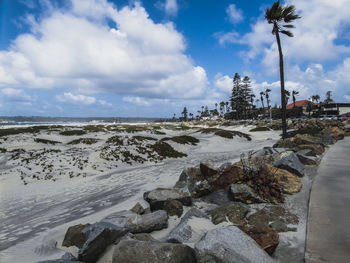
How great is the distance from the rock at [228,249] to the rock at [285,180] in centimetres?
373

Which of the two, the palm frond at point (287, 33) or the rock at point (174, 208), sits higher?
the palm frond at point (287, 33)

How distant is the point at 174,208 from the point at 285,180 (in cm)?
396

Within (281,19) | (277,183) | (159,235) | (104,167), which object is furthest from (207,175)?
(281,19)

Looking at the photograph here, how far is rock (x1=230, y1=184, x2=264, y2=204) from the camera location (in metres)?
5.63

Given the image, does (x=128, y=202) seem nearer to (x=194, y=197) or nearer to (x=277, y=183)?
(x=194, y=197)

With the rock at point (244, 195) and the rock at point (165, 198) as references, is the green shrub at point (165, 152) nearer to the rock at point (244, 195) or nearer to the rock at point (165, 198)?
the rock at point (165, 198)

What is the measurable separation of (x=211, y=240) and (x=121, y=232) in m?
1.99

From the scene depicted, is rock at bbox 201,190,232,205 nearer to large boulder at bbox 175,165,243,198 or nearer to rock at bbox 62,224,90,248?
large boulder at bbox 175,165,243,198

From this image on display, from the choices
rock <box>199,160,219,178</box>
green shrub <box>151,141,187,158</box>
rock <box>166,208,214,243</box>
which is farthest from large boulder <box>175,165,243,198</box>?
green shrub <box>151,141,187,158</box>

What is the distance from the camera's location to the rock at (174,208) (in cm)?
536

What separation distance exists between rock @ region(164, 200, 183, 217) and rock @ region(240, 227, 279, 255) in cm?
206

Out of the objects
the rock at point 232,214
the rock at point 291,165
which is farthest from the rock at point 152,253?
the rock at point 291,165

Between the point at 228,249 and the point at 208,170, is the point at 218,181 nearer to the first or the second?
the point at 208,170

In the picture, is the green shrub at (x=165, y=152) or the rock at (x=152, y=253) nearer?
the rock at (x=152, y=253)
